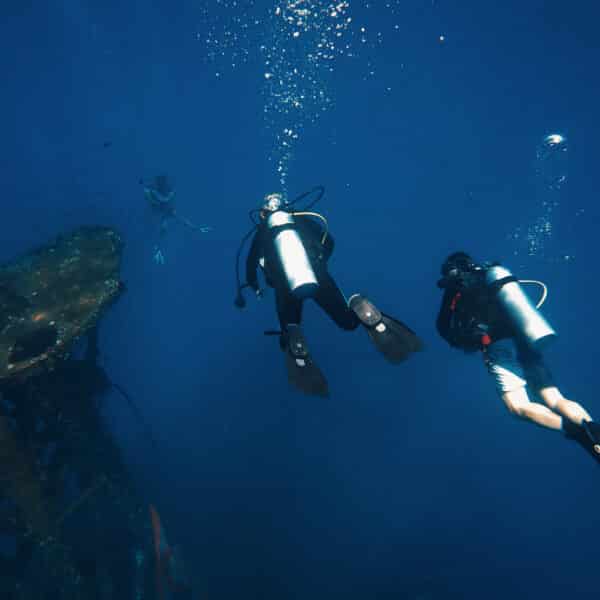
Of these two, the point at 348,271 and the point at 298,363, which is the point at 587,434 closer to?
the point at 298,363

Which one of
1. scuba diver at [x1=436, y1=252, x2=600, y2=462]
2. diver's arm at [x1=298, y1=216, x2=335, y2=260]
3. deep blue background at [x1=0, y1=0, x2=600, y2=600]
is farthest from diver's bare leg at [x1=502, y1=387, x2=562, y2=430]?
deep blue background at [x1=0, y1=0, x2=600, y2=600]

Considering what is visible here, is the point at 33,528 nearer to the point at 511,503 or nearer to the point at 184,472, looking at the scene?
the point at 184,472

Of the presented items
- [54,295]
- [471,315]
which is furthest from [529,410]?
[54,295]

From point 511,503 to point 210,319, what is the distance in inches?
738

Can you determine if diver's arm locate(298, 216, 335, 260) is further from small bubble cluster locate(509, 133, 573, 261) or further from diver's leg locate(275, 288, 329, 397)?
small bubble cluster locate(509, 133, 573, 261)

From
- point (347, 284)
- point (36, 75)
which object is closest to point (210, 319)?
point (347, 284)

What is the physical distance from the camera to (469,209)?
18.9m

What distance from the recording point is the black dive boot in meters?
3.08

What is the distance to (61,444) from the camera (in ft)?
19.8

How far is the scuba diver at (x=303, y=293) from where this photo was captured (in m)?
3.88

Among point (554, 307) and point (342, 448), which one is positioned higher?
point (554, 307)

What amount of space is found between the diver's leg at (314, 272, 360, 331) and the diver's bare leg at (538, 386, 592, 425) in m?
2.19

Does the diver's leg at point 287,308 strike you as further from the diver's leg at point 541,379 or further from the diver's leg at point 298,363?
the diver's leg at point 541,379

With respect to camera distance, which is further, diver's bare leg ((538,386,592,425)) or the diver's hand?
the diver's hand
